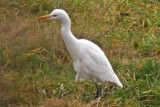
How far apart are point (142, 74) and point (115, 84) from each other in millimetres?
578

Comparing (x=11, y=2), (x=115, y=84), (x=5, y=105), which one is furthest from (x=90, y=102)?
(x=11, y=2)

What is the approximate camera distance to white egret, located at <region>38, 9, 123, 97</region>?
6.12m

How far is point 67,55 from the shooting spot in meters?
7.05

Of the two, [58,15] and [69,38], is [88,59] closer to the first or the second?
[69,38]

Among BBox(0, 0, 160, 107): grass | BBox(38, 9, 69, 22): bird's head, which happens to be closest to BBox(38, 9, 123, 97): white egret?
BBox(38, 9, 69, 22): bird's head

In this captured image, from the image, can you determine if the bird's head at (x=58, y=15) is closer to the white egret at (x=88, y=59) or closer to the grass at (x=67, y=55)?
the white egret at (x=88, y=59)

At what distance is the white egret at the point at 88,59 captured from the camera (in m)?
6.12

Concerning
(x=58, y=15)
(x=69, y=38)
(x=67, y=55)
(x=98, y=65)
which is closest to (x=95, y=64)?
(x=98, y=65)

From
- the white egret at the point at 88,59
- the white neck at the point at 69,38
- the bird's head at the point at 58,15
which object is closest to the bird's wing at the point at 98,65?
the white egret at the point at 88,59

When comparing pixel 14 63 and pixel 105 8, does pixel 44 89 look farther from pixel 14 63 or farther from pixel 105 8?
pixel 105 8

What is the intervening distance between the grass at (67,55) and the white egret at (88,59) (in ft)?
0.52

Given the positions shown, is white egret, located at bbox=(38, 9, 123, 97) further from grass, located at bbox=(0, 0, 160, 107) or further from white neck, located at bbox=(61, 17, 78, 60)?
grass, located at bbox=(0, 0, 160, 107)

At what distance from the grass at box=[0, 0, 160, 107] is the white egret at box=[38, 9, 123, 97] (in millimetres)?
157

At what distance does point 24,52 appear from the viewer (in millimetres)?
6754
